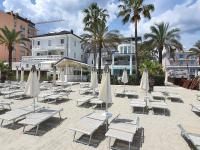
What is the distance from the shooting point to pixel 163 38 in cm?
3434

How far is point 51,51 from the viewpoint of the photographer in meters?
48.9

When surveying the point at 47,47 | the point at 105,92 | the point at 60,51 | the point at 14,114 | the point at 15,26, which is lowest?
the point at 14,114

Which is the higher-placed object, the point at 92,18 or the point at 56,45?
the point at 92,18

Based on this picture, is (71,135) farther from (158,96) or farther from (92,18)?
(92,18)

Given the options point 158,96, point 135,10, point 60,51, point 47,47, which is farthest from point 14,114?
point 47,47

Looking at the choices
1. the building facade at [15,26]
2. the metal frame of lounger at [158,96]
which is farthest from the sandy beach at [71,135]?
the building facade at [15,26]

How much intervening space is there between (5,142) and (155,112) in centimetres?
808

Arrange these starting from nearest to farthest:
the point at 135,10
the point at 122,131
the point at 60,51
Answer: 1. the point at 122,131
2. the point at 135,10
3. the point at 60,51

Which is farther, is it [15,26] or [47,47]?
[15,26]

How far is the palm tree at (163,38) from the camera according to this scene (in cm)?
3428

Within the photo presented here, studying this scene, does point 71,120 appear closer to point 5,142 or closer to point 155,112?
point 5,142

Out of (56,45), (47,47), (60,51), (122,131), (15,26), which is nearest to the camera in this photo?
(122,131)

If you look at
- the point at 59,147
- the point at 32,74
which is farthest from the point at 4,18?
the point at 59,147

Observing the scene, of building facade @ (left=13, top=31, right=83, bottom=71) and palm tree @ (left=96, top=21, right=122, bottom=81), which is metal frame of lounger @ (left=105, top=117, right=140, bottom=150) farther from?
building facade @ (left=13, top=31, right=83, bottom=71)
